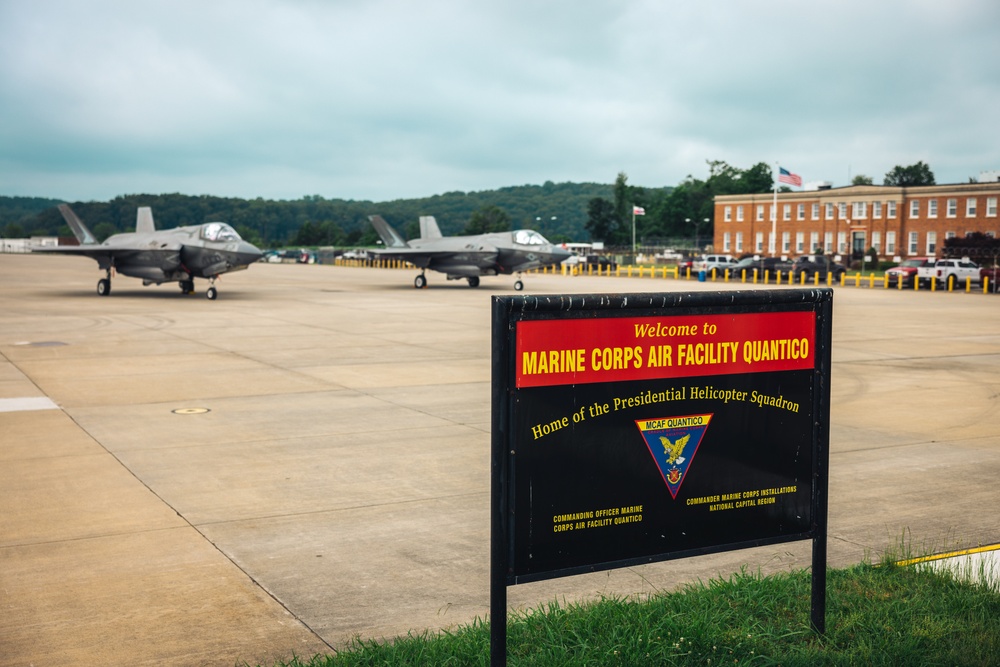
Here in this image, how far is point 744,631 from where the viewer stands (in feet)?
15.0

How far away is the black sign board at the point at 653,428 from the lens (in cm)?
375

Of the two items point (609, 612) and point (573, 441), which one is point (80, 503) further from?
point (573, 441)

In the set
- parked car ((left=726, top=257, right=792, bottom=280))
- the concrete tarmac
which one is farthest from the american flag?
the concrete tarmac

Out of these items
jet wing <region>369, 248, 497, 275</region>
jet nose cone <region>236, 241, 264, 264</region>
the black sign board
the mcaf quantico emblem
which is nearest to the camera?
the black sign board

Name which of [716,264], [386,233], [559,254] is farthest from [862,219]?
[559,254]

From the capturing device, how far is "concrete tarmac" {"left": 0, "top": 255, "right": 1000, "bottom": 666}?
5.11 m

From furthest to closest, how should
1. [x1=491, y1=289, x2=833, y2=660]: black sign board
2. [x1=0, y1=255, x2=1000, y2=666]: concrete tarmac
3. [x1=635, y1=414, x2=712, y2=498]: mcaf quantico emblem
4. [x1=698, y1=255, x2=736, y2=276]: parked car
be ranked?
1. [x1=698, y1=255, x2=736, y2=276]: parked car
2. [x1=0, y1=255, x2=1000, y2=666]: concrete tarmac
3. [x1=635, y1=414, x2=712, y2=498]: mcaf quantico emblem
4. [x1=491, y1=289, x2=833, y2=660]: black sign board

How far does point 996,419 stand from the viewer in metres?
11.1

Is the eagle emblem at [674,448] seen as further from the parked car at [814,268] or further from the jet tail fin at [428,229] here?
the parked car at [814,268]

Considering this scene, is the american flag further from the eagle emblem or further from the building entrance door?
the eagle emblem

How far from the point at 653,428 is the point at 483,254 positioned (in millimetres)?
35094

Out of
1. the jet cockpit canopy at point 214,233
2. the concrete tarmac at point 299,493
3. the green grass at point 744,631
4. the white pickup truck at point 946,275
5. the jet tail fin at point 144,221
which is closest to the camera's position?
the green grass at point 744,631

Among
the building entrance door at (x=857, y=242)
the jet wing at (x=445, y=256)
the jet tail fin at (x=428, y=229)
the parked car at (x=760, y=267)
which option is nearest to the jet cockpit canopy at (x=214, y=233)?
the jet wing at (x=445, y=256)

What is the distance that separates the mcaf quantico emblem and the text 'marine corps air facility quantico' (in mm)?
86419
